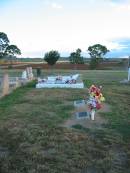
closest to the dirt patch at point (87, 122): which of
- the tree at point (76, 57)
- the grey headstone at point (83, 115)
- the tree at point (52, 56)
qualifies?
the grey headstone at point (83, 115)

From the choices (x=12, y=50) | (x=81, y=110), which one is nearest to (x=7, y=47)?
(x=12, y=50)

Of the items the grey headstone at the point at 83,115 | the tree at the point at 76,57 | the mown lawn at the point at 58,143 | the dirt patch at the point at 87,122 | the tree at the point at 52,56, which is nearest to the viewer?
the mown lawn at the point at 58,143

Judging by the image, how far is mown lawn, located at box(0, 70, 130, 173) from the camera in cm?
782

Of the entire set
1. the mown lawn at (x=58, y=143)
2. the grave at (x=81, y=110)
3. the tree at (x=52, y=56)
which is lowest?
the mown lawn at (x=58, y=143)

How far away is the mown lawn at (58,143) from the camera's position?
7824 mm

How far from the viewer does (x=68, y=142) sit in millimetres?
9492

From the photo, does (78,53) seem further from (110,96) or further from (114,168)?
(114,168)

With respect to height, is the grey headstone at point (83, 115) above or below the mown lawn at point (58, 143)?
above

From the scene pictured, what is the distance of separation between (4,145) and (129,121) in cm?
465

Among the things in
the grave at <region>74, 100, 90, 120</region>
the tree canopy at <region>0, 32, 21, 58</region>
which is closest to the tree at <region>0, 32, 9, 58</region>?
the tree canopy at <region>0, 32, 21, 58</region>

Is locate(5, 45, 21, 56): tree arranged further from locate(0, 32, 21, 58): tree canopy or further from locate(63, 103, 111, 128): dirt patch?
locate(63, 103, 111, 128): dirt patch

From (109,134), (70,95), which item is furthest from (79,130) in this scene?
(70,95)

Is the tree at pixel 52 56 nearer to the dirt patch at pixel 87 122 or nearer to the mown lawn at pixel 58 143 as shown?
the mown lawn at pixel 58 143

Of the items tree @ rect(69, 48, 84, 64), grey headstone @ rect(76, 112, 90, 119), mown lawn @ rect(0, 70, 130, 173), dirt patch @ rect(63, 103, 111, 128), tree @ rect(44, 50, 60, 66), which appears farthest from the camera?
tree @ rect(69, 48, 84, 64)
